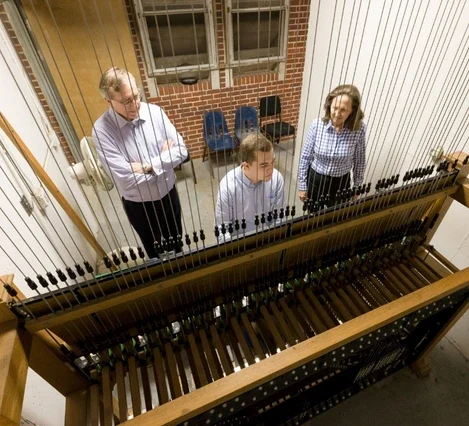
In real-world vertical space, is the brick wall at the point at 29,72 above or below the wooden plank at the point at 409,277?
above

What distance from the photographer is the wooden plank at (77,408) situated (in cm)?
104

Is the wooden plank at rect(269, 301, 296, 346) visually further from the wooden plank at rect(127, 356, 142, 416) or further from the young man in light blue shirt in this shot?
the wooden plank at rect(127, 356, 142, 416)

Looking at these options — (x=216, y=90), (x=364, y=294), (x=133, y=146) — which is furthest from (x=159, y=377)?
(x=216, y=90)

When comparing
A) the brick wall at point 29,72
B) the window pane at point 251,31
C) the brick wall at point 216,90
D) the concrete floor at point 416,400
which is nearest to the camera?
the concrete floor at point 416,400

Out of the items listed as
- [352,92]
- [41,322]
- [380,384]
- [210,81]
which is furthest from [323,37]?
[41,322]

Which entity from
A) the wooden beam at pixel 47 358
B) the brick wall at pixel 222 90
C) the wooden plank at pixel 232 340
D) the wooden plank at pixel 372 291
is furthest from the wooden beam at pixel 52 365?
the brick wall at pixel 222 90

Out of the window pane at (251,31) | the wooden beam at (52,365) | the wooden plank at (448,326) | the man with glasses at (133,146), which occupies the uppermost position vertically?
the window pane at (251,31)

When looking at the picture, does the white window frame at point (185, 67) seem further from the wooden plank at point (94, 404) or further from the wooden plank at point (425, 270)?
the wooden plank at point (94, 404)

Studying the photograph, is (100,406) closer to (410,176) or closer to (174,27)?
(410,176)

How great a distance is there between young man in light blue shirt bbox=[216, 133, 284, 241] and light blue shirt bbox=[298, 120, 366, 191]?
21.8 inches

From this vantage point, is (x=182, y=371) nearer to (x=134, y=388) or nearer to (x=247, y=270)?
(x=134, y=388)

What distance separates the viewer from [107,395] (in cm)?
104

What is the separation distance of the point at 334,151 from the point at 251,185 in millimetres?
746

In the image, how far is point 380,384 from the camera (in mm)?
1786
